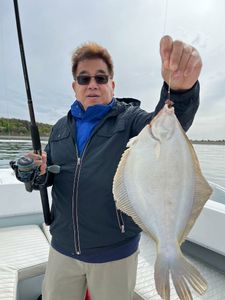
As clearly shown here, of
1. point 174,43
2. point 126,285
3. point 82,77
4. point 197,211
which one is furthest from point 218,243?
point 174,43

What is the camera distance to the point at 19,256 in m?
3.03

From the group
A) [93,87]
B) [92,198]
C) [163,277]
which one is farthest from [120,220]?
[93,87]

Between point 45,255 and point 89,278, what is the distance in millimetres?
1397

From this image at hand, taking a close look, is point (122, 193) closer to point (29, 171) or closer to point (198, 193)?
point (198, 193)

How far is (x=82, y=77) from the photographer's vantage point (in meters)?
2.02

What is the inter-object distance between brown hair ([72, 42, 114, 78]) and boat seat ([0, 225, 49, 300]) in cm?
188

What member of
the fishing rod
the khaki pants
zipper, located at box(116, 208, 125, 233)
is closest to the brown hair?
the fishing rod

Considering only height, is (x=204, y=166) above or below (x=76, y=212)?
below

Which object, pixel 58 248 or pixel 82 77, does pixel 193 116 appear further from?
pixel 58 248

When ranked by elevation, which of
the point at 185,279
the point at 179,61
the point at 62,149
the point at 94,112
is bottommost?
the point at 185,279

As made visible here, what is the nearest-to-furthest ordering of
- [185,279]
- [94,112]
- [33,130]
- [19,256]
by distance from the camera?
[185,279]
[94,112]
[33,130]
[19,256]

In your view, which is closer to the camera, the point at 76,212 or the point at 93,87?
the point at 76,212

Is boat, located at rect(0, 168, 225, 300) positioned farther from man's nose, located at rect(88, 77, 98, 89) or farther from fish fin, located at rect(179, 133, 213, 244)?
man's nose, located at rect(88, 77, 98, 89)

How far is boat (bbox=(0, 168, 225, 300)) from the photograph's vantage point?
8.39ft
